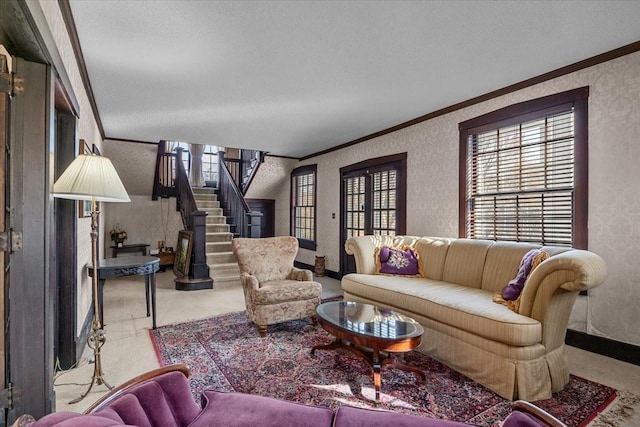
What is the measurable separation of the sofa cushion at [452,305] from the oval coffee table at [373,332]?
13.7 inches

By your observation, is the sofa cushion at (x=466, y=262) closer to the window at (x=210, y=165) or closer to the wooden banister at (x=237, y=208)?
the wooden banister at (x=237, y=208)

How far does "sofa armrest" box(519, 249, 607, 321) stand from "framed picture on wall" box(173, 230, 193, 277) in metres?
4.69

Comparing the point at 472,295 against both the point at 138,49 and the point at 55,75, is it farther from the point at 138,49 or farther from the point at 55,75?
the point at 138,49

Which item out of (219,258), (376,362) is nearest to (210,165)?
(219,258)

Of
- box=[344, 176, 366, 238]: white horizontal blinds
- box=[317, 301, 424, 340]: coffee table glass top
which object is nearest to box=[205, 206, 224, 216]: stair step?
box=[344, 176, 366, 238]: white horizontal blinds

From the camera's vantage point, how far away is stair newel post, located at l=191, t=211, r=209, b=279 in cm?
513

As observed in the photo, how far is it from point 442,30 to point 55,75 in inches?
99.3

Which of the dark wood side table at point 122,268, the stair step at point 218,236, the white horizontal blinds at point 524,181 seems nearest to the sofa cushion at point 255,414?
the dark wood side table at point 122,268

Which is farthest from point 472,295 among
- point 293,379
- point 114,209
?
point 114,209

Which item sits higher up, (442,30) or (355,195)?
(442,30)

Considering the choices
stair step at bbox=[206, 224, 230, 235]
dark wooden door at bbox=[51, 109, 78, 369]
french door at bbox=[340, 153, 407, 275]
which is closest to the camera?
dark wooden door at bbox=[51, 109, 78, 369]

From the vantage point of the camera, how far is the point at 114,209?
6426mm

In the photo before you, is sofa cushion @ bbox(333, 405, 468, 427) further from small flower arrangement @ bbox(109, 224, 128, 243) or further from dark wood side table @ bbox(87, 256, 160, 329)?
small flower arrangement @ bbox(109, 224, 128, 243)

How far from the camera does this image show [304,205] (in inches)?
282
